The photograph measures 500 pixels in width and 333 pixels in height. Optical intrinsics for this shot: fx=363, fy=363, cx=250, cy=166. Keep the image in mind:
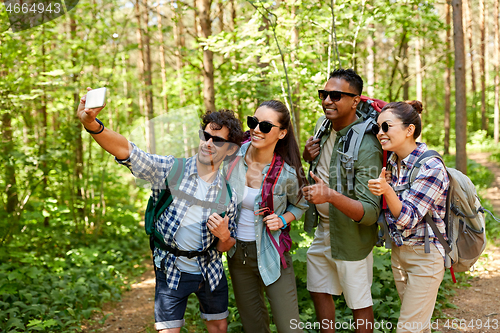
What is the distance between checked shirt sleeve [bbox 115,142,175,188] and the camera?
212 cm

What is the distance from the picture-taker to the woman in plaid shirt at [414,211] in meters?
2.38

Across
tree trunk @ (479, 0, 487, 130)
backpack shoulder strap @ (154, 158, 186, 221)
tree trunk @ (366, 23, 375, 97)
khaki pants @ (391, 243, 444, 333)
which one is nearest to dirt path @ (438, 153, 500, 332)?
khaki pants @ (391, 243, 444, 333)

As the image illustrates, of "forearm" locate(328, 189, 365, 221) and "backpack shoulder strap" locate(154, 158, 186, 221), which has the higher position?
"backpack shoulder strap" locate(154, 158, 186, 221)


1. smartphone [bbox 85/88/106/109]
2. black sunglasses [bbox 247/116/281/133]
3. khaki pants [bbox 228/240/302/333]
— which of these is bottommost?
khaki pants [bbox 228/240/302/333]

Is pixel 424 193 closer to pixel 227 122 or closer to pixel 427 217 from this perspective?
pixel 427 217

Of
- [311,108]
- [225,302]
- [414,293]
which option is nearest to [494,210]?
[311,108]

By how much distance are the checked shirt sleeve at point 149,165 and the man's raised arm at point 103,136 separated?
0.13ft

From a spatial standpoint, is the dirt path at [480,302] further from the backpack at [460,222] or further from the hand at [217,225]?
the hand at [217,225]

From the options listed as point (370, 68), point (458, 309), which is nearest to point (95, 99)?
point (458, 309)

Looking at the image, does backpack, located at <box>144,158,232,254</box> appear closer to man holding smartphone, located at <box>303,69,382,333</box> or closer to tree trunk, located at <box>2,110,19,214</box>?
man holding smartphone, located at <box>303,69,382,333</box>

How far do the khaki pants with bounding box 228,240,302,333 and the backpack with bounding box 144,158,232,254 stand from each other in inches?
13.1

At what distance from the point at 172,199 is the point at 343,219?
1.27 metres

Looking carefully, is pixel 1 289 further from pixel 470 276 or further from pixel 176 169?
pixel 470 276

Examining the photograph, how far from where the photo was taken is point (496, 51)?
62.8 ft
